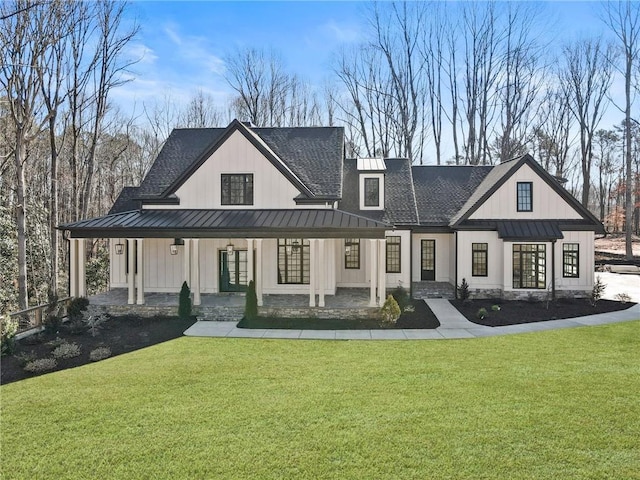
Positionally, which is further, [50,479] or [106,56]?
[106,56]

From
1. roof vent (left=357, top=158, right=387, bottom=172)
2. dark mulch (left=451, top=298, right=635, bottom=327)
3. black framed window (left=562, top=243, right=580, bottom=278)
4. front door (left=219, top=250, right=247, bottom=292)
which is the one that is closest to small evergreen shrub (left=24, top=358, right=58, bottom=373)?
front door (left=219, top=250, right=247, bottom=292)

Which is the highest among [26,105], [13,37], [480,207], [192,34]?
[192,34]

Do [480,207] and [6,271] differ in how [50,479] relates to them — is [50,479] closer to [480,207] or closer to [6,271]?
[480,207]

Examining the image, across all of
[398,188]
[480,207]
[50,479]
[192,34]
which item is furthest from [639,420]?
[192,34]

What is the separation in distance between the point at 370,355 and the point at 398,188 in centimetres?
1184

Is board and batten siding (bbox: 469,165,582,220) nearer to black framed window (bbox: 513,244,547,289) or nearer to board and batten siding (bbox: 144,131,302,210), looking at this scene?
black framed window (bbox: 513,244,547,289)

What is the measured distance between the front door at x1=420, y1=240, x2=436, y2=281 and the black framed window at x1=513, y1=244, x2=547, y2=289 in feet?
12.2

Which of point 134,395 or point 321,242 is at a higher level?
point 321,242

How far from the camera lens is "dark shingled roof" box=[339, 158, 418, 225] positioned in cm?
1806

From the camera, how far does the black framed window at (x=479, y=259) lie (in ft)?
56.3

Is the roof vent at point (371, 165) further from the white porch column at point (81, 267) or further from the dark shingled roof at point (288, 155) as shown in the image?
the white porch column at point (81, 267)

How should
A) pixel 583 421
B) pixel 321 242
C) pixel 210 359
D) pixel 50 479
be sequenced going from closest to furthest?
pixel 50 479, pixel 583 421, pixel 210 359, pixel 321 242

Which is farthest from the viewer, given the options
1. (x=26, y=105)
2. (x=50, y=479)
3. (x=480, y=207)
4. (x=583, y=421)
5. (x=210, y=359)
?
(x=480, y=207)

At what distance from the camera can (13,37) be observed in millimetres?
14406
